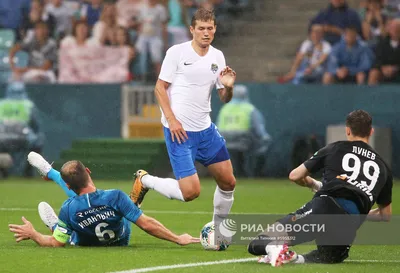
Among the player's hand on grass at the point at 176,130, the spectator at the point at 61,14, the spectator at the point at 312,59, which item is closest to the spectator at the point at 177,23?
the spectator at the point at 61,14

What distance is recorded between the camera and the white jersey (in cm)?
959

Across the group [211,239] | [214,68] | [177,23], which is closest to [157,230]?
[211,239]

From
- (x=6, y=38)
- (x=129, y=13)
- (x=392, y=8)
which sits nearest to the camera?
(x=392, y=8)

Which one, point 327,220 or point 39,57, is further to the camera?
point 39,57

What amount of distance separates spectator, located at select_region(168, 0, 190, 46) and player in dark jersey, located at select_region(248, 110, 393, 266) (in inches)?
542

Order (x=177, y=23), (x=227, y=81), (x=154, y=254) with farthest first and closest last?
1. (x=177, y=23)
2. (x=227, y=81)
3. (x=154, y=254)

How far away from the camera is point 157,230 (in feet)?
29.4

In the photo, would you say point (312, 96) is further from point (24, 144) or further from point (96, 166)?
point (24, 144)

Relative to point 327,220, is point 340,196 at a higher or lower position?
higher

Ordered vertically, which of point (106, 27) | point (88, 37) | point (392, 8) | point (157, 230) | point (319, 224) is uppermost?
point (392, 8)

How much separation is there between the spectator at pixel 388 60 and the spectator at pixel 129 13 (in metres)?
5.30

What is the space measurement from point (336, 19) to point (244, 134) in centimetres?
313

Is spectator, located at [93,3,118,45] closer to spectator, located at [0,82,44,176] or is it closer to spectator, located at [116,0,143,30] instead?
spectator, located at [116,0,143,30]

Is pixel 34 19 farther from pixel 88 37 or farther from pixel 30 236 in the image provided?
pixel 30 236
